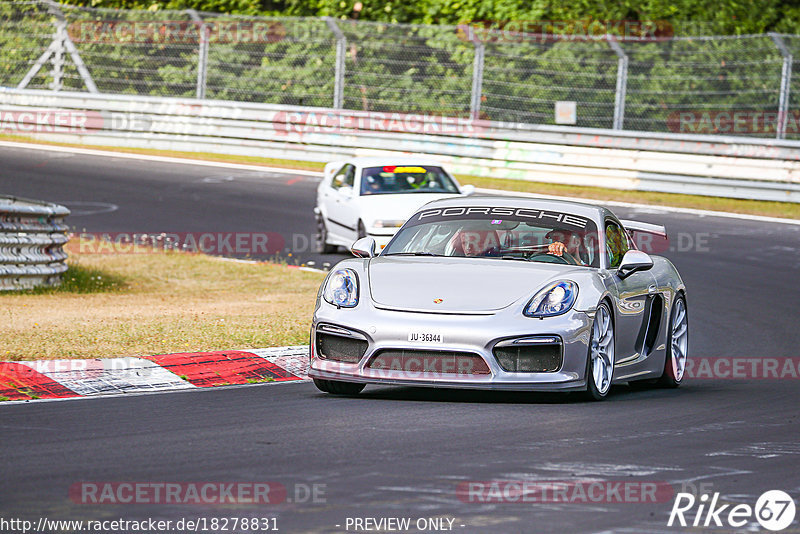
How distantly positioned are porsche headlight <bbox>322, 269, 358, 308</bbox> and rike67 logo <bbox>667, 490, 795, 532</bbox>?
123 inches

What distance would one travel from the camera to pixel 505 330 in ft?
26.3

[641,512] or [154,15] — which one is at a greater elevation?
[154,15]

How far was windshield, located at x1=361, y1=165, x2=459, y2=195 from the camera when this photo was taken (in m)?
18.2

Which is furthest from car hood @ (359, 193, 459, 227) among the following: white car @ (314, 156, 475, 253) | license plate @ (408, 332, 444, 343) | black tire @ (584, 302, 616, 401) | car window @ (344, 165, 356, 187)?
license plate @ (408, 332, 444, 343)

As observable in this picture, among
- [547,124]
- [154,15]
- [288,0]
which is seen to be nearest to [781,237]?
[547,124]

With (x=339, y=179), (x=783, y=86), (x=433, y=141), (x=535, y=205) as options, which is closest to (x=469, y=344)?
(x=535, y=205)

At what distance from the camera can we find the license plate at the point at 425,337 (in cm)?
801

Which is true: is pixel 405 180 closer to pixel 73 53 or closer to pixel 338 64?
pixel 338 64

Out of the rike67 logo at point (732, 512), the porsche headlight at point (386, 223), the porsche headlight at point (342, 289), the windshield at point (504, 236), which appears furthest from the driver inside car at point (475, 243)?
the porsche headlight at point (386, 223)

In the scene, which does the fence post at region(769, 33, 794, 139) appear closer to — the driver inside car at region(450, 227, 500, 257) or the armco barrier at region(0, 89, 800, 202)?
the armco barrier at region(0, 89, 800, 202)

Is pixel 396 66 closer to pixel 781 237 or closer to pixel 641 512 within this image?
pixel 781 237

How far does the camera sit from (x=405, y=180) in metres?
18.5

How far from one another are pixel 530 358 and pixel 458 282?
26.0 inches

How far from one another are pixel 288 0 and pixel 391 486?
29.5 metres
